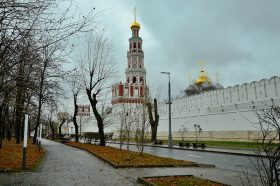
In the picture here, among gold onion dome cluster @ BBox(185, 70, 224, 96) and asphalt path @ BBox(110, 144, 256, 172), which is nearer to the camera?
asphalt path @ BBox(110, 144, 256, 172)

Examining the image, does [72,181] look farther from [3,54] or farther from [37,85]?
[3,54]

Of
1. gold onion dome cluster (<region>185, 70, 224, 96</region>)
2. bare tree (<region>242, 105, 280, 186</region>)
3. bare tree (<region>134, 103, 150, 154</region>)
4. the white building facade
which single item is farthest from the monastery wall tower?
bare tree (<region>242, 105, 280, 186</region>)

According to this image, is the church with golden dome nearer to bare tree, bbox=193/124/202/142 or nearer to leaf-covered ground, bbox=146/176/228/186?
bare tree, bbox=193/124/202/142

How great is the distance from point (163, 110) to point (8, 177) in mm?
46725

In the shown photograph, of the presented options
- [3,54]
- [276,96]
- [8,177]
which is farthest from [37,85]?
[276,96]

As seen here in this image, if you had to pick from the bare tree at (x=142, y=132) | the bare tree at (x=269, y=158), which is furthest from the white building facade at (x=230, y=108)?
the bare tree at (x=269, y=158)

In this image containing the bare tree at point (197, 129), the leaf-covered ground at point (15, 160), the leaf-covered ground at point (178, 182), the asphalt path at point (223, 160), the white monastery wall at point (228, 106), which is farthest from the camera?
the bare tree at point (197, 129)

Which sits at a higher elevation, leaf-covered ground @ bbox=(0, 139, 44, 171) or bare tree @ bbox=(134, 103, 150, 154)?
bare tree @ bbox=(134, 103, 150, 154)

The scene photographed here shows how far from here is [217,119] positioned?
4128 centimetres

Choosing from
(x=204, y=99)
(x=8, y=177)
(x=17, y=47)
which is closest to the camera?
(x=17, y=47)

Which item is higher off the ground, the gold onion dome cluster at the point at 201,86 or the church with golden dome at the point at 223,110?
the gold onion dome cluster at the point at 201,86

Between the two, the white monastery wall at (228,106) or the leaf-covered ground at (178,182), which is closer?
the leaf-covered ground at (178,182)

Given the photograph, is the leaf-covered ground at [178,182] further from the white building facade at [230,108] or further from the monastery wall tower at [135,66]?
the monastery wall tower at [135,66]

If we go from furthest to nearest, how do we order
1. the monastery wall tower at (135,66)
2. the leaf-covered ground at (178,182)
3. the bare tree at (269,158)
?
1. the monastery wall tower at (135,66)
2. the leaf-covered ground at (178,182)
3. the bare tree at (269,158)
